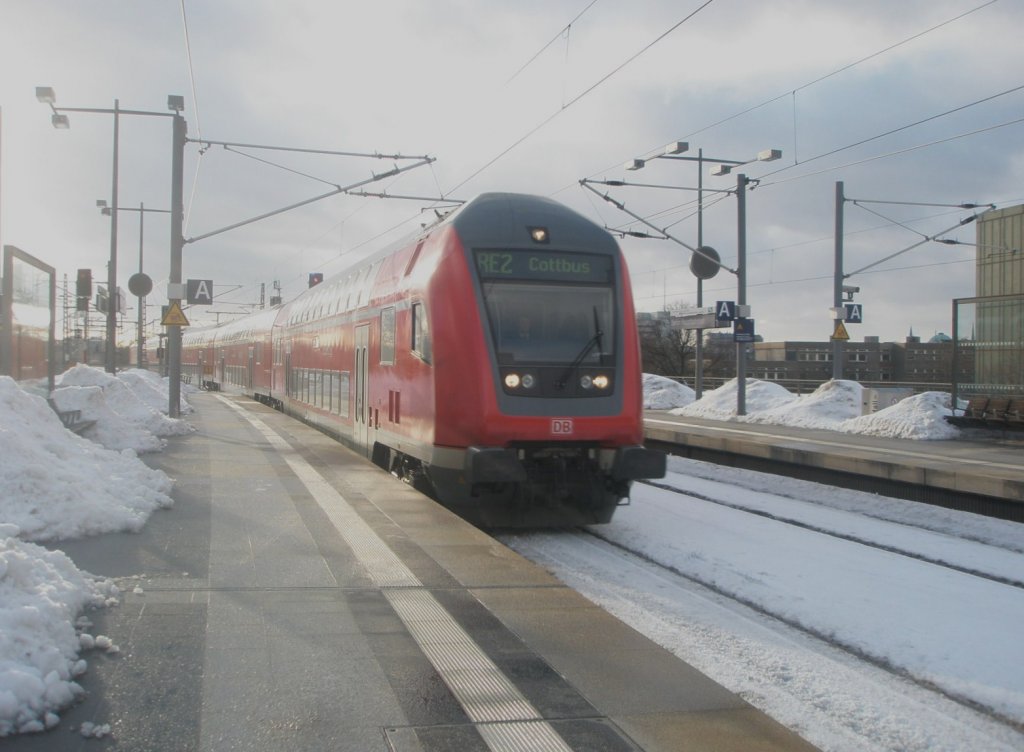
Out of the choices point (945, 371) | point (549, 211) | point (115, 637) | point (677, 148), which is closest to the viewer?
point (115, 637)

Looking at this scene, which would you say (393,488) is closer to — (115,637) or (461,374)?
(461,374)

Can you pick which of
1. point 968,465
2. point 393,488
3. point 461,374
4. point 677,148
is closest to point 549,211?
point 461,374

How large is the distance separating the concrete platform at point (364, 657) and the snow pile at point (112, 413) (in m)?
6.75

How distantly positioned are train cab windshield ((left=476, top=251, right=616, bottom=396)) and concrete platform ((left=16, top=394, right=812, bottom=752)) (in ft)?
5.81

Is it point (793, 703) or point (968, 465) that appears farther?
point (968, 465)

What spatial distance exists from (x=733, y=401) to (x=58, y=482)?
25.9 m

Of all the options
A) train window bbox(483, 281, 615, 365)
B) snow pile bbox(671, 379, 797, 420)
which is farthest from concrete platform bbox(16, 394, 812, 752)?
snow pile bbox(671, 379, 797, 420)

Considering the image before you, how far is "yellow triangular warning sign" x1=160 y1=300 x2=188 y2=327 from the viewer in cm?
2041

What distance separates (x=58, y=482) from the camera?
25.5ft

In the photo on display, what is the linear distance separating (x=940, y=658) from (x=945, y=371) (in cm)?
5677

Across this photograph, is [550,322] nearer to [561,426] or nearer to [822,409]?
[561,426]

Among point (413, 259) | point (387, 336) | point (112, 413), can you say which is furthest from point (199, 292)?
point (413, 259)

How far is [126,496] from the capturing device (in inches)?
341

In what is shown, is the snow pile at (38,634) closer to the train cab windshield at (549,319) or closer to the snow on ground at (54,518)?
the snow on ground at (54,518)
